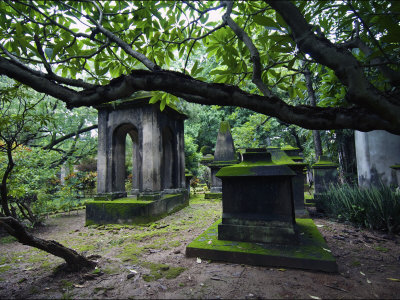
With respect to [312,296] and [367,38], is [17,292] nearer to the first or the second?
[312,296]

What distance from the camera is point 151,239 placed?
14.2ft

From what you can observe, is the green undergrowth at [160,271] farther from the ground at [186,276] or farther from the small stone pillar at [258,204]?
the small stone pillar at [258,204]

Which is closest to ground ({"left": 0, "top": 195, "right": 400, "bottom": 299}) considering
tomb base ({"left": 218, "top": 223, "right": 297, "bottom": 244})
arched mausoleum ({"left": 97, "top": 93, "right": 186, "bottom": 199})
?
tomb base ({"left": 218, "top": 223, "right": 297, "bottom": 244})

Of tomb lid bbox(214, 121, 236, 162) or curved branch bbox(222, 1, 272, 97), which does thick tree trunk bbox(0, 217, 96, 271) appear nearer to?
curved branch bbox(222, 1, 272, 97)

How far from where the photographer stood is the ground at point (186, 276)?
6.83 feet

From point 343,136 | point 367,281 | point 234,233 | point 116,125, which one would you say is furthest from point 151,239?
point 343,136

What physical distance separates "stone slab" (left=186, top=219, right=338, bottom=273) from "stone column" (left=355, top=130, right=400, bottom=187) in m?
5.37

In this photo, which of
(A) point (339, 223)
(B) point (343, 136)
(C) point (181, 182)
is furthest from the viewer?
(B) point (343, 136)

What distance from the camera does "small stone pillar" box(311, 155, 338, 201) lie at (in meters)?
7.32

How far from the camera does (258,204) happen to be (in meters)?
3.24

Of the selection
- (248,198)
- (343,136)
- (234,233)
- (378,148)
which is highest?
(343,136)

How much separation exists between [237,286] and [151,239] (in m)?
2.61

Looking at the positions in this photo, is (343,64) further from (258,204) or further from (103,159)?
(103,159)

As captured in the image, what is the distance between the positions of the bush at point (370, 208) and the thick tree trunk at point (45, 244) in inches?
211
